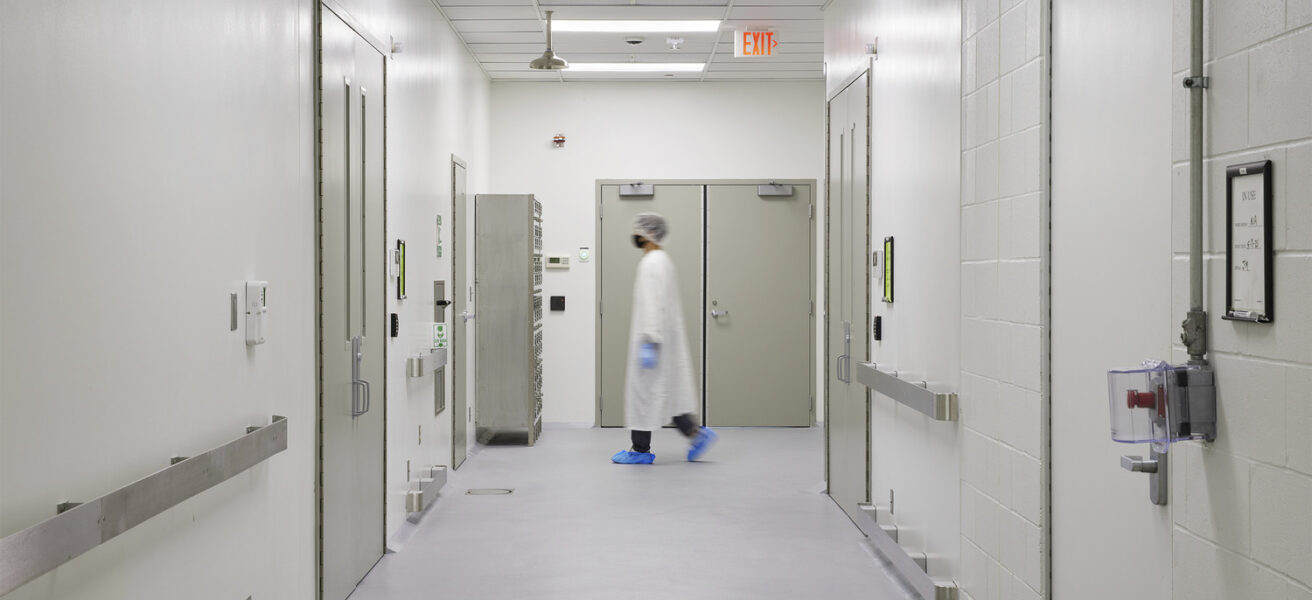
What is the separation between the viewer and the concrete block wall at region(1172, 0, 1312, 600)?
5.84 feet

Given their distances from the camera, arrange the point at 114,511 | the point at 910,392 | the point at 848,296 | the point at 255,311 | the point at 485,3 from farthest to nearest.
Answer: the point at 485,3 < the point at 848,296 < the point at 910,392 < the point at 255,311 < the point at 114,511

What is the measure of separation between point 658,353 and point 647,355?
8cm

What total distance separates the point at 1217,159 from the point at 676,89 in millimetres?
7848

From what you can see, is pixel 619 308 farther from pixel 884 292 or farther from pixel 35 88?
pixel 35 88

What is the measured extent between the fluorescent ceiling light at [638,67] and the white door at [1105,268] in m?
6.08

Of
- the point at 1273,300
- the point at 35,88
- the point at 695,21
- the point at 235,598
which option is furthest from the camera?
the point at 695,21

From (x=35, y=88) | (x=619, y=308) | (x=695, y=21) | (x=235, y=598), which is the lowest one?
(x=235, y=598)

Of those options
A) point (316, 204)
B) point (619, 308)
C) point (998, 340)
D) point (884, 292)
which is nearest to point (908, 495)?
point (884, 292)

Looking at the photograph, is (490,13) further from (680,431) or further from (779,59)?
(680,431)

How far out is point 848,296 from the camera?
5.91 m

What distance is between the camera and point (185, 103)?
271cm

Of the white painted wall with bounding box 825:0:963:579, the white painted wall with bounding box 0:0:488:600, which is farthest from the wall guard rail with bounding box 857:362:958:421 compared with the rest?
the white painted wall with bounding box 0:0:488:600

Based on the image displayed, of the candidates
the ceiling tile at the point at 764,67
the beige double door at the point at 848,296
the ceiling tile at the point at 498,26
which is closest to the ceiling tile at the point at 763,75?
the ceiling tile at the point at 764,67

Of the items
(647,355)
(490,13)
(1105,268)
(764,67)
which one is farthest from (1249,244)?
(764,67)
